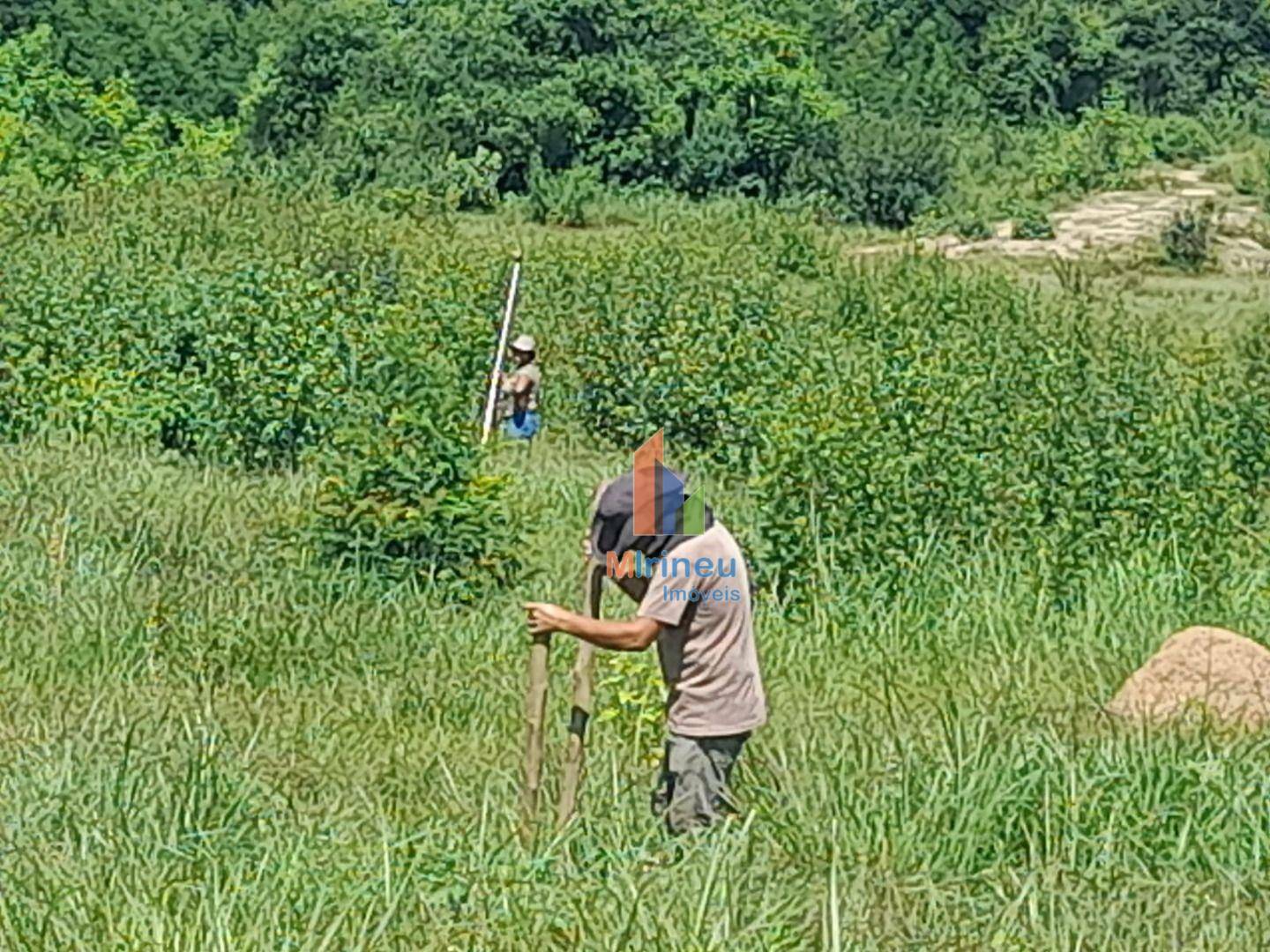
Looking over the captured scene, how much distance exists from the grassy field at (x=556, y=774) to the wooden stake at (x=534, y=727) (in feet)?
0.29

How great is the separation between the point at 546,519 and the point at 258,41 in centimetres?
3234

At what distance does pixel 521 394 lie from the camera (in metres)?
15.0

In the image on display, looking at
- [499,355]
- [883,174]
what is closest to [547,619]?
[499,355]

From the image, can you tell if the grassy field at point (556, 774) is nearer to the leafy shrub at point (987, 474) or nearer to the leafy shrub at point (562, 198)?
the leafy shrub at point (987, 474)

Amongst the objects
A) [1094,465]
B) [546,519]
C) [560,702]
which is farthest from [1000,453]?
[560,702]

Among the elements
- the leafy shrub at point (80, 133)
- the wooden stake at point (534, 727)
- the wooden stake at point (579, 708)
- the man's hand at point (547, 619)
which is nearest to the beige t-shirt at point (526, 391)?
the wooden stake at point (579, 708)

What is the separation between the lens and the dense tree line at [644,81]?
32.7 metres

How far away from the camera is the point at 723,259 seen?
2091 cm

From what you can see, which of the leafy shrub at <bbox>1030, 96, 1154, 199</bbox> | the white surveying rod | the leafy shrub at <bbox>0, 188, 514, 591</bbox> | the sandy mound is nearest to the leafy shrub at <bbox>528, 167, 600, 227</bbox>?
the leafy shrub at <bbox>1030, 96, 1154, 199</bbox>

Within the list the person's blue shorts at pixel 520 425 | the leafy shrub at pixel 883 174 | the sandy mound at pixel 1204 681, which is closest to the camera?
the sandy mound at pixel 1204 681

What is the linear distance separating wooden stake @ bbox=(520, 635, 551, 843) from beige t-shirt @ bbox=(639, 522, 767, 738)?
352 mm

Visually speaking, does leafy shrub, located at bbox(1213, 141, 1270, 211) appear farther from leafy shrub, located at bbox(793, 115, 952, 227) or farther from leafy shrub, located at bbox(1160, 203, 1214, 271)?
leafy shrub, located at bbox(793, 115, 952, 227)

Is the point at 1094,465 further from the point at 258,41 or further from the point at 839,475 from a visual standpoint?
the point at 258,41

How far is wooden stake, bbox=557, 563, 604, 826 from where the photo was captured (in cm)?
605
